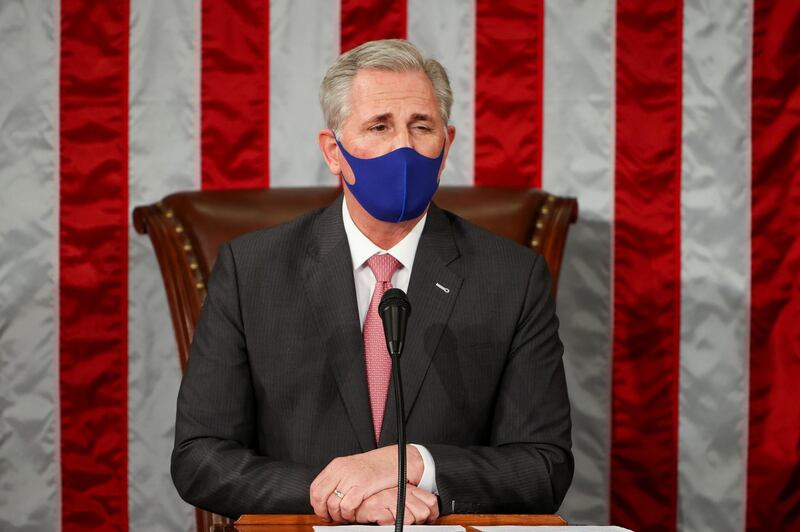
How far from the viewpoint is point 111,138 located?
2.96 m

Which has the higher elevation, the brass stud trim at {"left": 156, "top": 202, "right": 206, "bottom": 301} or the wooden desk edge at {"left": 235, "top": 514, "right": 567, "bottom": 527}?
the brass stud trim at {"left": 156, "top": 202, "right": 206, "bottom": 301}

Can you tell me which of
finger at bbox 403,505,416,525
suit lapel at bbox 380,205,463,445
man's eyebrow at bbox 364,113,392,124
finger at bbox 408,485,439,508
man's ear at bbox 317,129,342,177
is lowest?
finger at bbox 403,505,416,525

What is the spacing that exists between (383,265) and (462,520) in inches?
26.2

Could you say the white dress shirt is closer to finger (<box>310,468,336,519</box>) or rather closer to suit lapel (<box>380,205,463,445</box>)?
suit lapel (<box>380,205,463,445</box>)

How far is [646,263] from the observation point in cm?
303

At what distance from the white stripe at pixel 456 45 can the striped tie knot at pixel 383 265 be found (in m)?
0.91

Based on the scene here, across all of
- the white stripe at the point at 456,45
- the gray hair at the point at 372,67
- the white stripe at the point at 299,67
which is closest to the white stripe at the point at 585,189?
the white stripe at the point at 456,45

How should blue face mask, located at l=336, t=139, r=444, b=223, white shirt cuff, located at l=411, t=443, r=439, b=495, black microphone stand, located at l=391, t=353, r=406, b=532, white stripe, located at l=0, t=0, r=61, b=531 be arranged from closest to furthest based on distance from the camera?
1. black microphone stand, located at l=391, t=353, r=406, b=532
2. white shirt cuff, located at l=411, t=443, r=439, b=495
3. blue face mask, located at l=336, t=139, r=444, b=223
4. white stripe, located at l=0, t=0, r=61, b=531

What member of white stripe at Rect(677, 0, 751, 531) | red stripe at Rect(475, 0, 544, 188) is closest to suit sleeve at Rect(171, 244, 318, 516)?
red stripe at Rect(475, 0, 544, 188)

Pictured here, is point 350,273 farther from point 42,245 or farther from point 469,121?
point 42,245

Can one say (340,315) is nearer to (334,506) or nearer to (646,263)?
(334,506)

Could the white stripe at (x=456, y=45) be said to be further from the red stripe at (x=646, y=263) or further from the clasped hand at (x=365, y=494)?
the clasped hand at (x=365, y=494)

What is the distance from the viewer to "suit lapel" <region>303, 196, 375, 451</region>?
2.04 meters

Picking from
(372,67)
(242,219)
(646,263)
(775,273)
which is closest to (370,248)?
(372,67)
